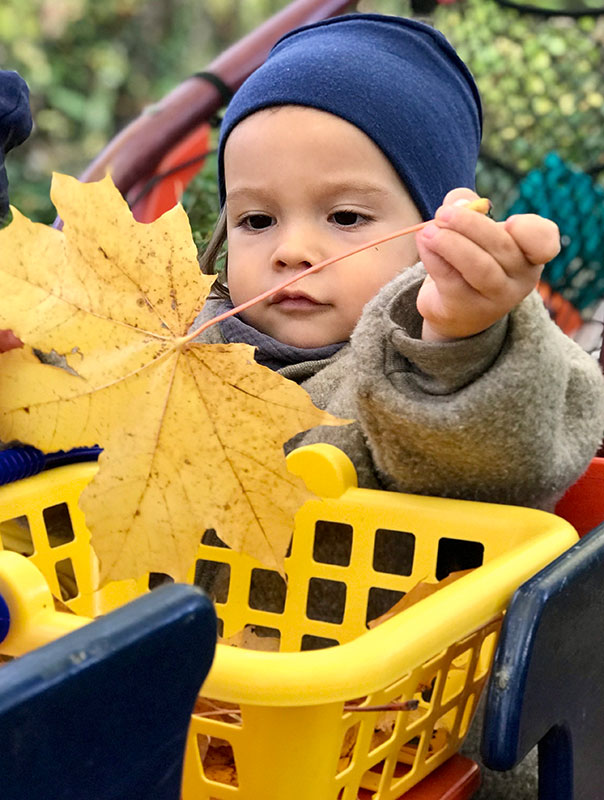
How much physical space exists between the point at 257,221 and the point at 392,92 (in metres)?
0.19

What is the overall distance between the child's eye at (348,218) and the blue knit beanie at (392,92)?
0.23 feet

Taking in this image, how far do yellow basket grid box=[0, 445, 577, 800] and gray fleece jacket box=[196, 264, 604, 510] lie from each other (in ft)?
0.11

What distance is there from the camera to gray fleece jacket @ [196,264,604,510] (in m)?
0.64

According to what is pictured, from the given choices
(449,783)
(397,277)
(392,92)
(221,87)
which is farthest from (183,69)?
(449,783)

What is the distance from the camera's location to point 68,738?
0.31 metres

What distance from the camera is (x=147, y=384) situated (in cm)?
53

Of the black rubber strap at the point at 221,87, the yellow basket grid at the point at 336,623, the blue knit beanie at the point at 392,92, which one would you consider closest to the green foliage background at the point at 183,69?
the black rubber strap at the point at 221,87

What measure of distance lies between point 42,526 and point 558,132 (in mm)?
1812

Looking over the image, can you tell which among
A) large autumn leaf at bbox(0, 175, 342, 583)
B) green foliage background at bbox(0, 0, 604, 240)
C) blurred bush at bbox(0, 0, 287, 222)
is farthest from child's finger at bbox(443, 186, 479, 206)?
blurred bush at bbox(0, 0, 287, 222)

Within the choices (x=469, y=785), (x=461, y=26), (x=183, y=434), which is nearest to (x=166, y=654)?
(x=183, y=434)

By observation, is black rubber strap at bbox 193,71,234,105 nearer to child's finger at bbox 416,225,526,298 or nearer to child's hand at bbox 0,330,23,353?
child's hand at bbox 0,330,23,353

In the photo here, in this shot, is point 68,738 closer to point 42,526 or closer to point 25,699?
point 25,699

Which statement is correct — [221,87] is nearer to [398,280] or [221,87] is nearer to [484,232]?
[398,280]

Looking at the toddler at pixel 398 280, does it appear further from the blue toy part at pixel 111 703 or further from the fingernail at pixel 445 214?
the blue toy part at pixel 111 703
